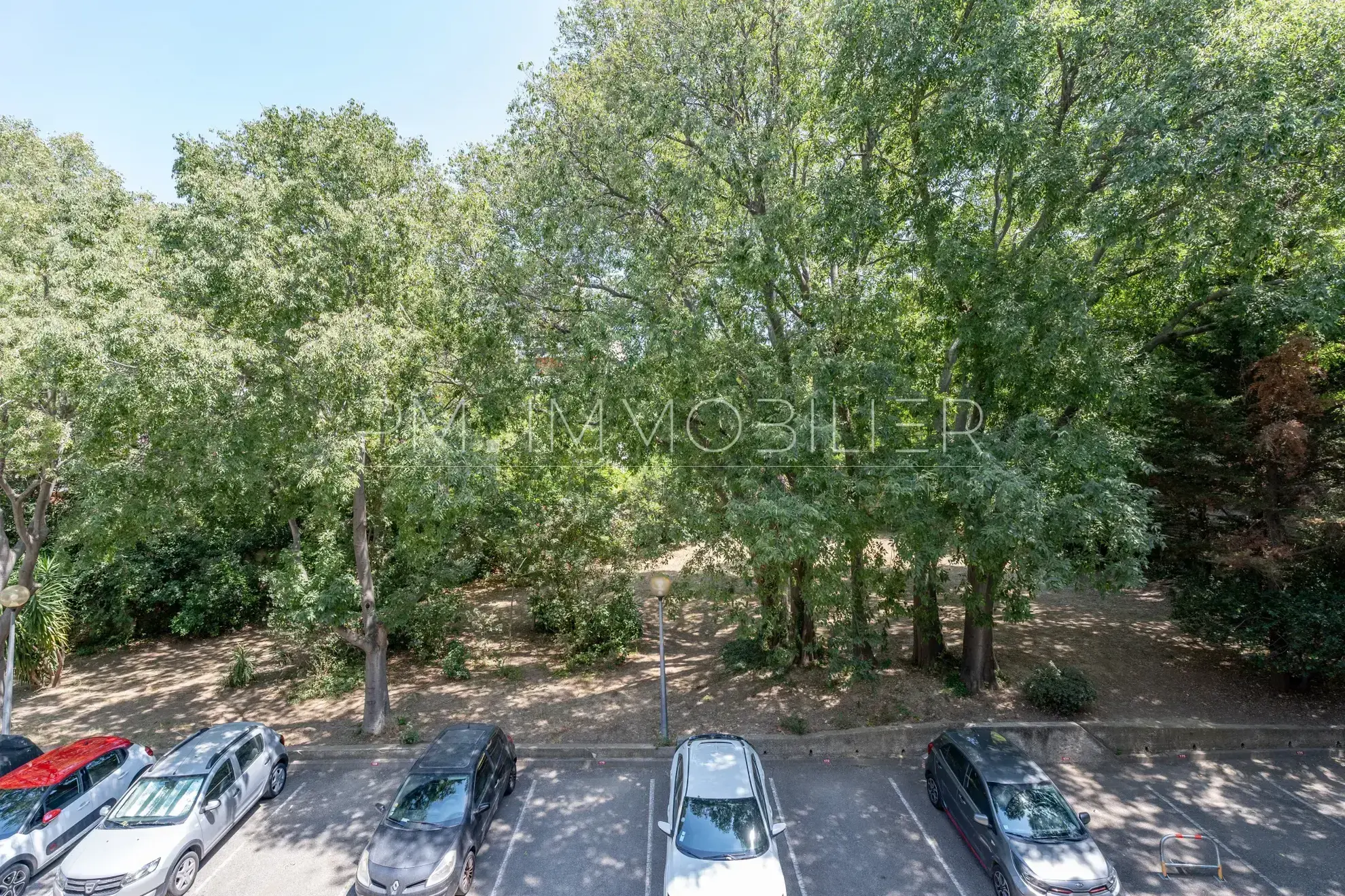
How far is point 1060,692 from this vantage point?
1196 cm

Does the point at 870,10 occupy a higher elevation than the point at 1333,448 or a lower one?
higher

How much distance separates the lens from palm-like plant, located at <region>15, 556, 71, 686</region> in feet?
48.7

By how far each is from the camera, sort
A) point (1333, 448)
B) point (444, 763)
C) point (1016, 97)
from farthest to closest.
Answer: point (1333, 448) → point (1016, 97) → point (444, 763)

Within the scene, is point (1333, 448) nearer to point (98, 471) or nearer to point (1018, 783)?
point (1018, 783)

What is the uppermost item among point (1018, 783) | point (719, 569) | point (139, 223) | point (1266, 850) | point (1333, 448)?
point (139, 223)

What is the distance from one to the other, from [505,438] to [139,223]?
8.75 m

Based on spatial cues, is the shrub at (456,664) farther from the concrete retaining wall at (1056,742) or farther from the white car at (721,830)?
the white car at (721,830)

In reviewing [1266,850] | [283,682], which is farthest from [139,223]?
[1266,850]

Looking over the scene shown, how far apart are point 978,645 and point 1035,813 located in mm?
5056

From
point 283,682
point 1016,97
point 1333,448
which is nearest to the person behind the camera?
point 1016,97

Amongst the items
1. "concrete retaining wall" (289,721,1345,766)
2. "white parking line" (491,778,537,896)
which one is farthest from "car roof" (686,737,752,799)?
"white parking line" (491,778,537,896)

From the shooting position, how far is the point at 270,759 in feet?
34.7

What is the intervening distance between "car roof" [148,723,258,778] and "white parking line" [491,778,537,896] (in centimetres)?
464

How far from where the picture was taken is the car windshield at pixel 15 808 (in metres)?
8.44
